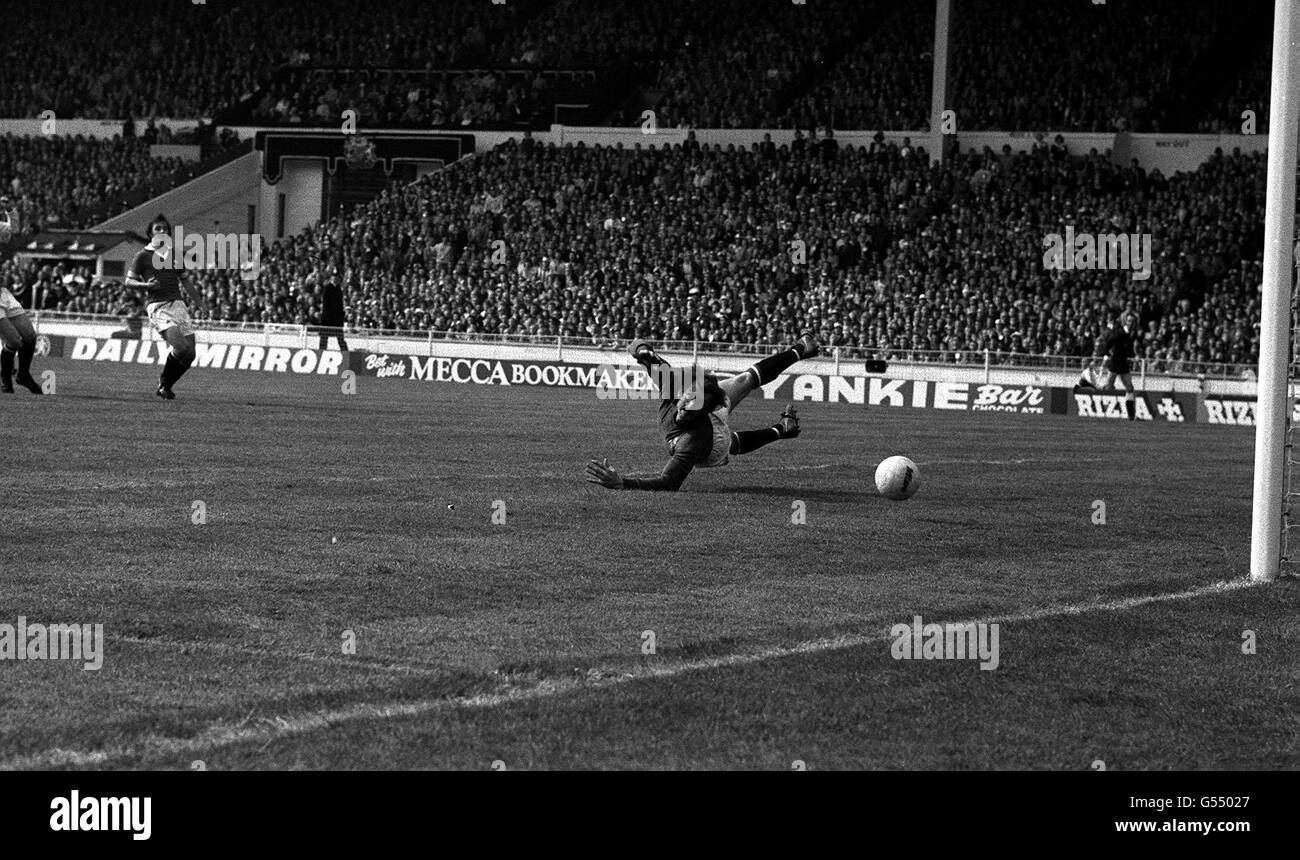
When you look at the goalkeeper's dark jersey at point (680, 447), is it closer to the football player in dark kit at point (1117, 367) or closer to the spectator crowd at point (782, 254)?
the football player in dark kit at point (1117, 367)

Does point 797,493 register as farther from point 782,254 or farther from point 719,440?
point 782,254

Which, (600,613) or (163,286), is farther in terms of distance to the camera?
(163,286)

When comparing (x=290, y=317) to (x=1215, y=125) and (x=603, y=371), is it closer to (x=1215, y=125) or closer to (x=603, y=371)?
(x=603, y=371)

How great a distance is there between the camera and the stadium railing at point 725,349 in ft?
114

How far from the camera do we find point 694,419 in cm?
1402

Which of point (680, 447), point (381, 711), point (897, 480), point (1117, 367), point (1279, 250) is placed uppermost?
point (1117, 367)

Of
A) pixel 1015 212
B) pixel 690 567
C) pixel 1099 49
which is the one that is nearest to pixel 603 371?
pixel 1015 212

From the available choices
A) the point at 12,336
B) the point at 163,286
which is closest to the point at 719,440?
the point at 163,286

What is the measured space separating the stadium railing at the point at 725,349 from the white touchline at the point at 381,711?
2539 cm

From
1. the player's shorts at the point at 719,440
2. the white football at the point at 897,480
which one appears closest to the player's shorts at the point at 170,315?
the player's shorts at the point at 719,440

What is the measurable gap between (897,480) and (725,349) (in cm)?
2507

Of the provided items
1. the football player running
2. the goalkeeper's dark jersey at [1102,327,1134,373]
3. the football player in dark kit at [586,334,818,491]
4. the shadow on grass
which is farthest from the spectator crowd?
the shadow on grass

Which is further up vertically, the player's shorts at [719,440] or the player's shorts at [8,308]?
the player's shorts at [8,308]
